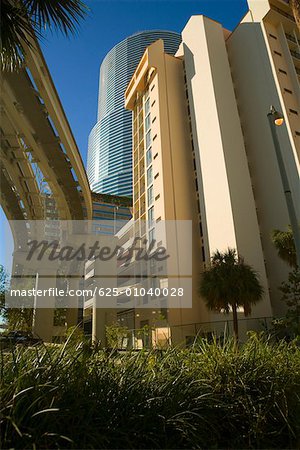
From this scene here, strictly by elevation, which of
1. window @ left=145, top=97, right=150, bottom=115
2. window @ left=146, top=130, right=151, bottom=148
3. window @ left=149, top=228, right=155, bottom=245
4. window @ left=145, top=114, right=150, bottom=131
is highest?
window @ left=145, top=97, right=150, bottom=115

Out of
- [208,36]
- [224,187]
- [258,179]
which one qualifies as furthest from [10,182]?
[208,36]

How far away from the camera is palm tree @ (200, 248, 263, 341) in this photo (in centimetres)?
2100

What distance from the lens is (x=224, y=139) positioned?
31.3 m

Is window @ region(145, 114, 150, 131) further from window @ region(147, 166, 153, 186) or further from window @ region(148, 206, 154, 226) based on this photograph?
window @ region(148, 206, 154, 226)

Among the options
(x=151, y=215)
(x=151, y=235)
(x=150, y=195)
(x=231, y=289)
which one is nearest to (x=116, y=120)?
(x=150, y=195)

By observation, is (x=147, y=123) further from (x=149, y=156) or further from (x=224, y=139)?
(x=224, y=139)

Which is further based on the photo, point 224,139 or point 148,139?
point 148,139

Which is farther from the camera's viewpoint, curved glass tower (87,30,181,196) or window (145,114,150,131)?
curved glass tower (87,30,181,196)

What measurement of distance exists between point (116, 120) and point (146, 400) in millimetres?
80807

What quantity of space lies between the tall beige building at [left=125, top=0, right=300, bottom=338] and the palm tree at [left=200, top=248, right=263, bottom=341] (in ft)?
17.3

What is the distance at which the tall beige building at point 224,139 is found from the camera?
28938 mm

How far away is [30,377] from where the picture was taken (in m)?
2.94

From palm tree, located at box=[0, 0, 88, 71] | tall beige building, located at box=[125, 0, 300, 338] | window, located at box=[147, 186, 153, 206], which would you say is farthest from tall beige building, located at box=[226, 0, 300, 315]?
palm tree, located at box=[0, 0, 88, 71]

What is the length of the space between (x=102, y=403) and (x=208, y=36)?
1597 inches
